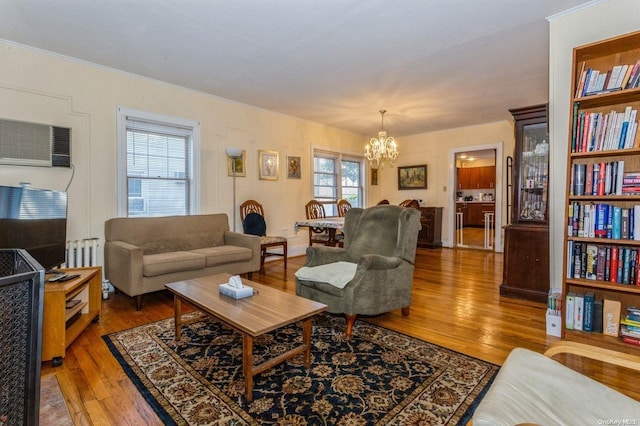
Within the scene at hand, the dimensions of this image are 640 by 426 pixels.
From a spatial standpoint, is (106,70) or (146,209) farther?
(146,209)

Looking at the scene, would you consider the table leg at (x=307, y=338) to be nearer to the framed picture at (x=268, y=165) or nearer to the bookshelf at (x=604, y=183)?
the bookshelf at (x=604, y=183)

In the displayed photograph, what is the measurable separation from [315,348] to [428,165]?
5.71 meters

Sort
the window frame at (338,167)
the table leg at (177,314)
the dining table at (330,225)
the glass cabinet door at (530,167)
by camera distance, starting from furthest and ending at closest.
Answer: the window frame at (338,167) < the dining table at (330,225) < the glass cabinet door at (530,167) < the table leg at (177,314)

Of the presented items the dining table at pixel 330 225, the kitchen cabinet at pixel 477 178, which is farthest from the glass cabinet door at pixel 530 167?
the kitchen cabinet at pixel 477 178

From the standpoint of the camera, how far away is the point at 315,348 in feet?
7.36

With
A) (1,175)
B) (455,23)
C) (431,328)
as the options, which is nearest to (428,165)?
(455,23)

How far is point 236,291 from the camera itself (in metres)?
2.11

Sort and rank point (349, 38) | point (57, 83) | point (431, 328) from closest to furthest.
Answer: point (431, 328), point (349, 38), point (57, 83)

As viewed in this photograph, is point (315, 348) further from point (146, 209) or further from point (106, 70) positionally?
point (106, 70)

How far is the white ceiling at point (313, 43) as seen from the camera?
2441 mm

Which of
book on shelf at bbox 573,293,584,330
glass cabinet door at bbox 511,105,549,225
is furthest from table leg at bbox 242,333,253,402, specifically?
glass cabinet door at bbox 511,105,549,225

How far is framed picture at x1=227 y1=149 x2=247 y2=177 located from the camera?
4691 mm

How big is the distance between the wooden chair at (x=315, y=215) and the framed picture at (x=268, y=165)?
88 centimetres

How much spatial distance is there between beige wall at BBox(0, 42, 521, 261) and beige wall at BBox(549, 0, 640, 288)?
374cm
